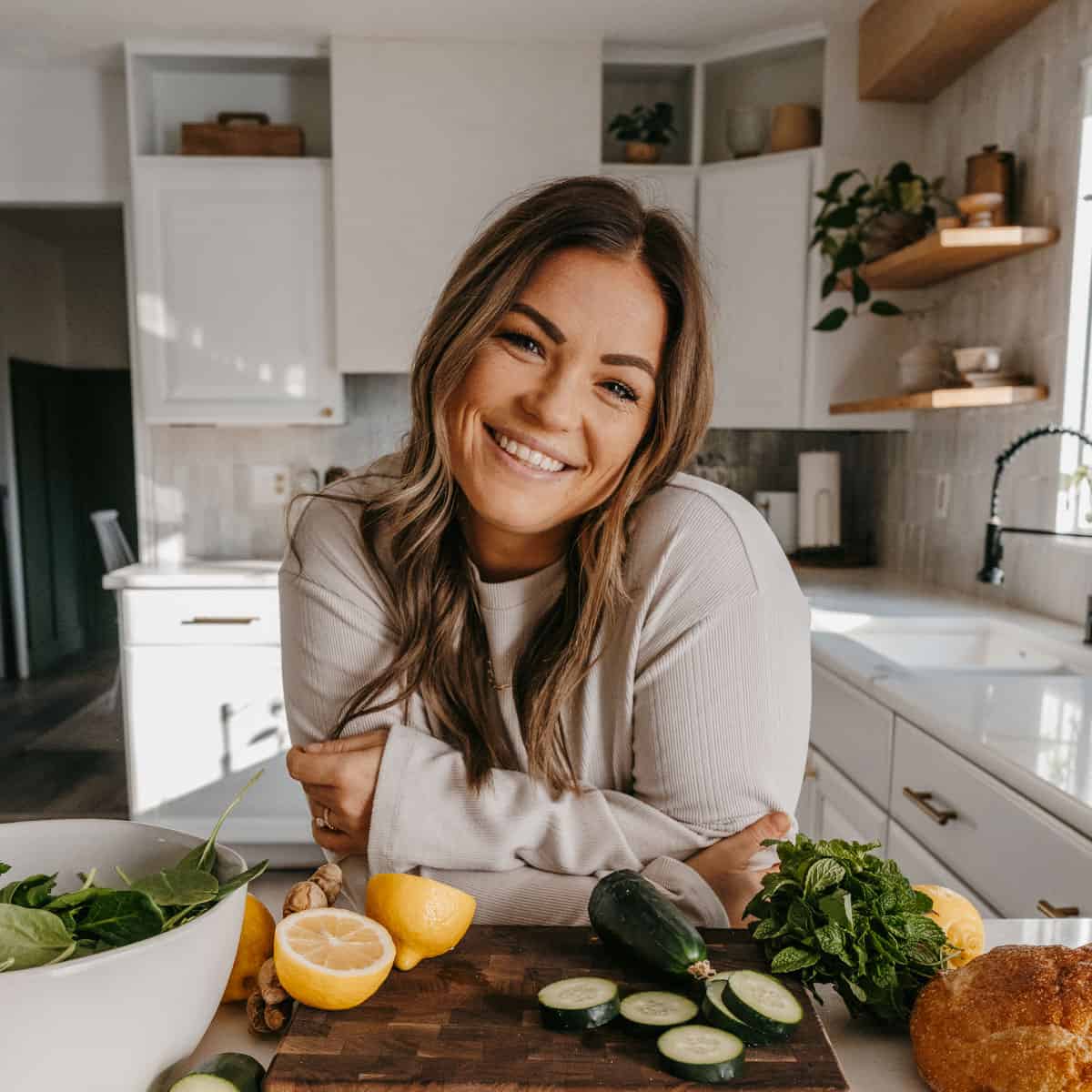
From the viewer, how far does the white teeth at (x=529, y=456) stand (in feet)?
3.59

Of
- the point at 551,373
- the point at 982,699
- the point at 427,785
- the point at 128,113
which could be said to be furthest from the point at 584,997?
the point at 128,113

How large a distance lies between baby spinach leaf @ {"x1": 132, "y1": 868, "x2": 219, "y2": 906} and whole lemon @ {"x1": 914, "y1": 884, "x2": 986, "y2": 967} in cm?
53

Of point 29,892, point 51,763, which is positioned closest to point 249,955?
point 29,892

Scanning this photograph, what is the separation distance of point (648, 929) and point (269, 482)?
315cm

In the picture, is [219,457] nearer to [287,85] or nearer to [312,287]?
[312,287]

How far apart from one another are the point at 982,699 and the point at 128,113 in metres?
3.14

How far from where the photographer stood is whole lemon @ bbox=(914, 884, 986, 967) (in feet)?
A: 2.51

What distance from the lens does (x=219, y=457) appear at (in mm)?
3607

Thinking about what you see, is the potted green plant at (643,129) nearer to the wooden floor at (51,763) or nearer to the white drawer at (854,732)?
the white drawer at (854,732)

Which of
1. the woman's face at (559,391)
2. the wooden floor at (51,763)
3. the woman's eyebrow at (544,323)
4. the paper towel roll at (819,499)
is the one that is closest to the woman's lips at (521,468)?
the woman's face at (559,391)

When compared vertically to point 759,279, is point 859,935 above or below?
below

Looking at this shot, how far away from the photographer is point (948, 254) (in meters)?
2.56

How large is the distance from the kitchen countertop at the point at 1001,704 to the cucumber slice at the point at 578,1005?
85 centimetres

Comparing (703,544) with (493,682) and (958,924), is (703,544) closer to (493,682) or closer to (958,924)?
(493,682)
